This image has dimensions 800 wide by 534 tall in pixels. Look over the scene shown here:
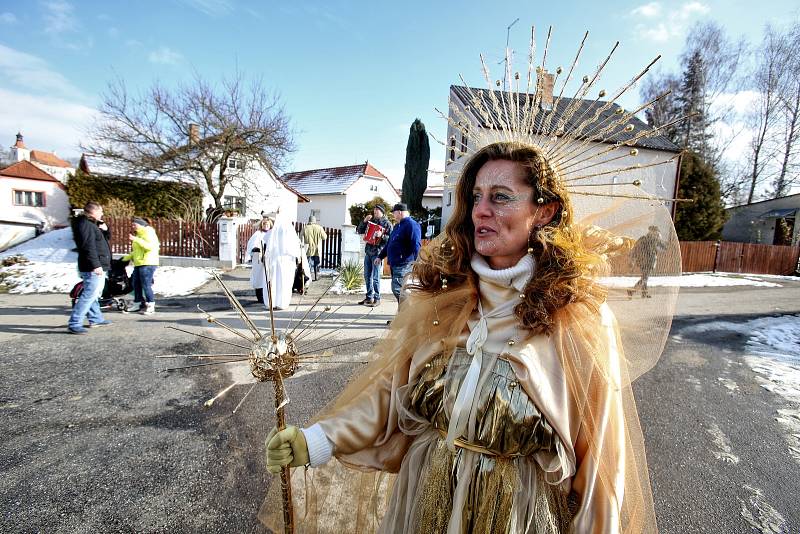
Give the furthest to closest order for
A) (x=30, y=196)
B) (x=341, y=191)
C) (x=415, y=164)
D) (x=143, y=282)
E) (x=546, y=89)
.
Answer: (x=341, y=191), (x=30, y=196), (x=415, y=164), (x=143, y=282), (x=546, y=89)

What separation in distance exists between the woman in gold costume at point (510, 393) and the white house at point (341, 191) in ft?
103

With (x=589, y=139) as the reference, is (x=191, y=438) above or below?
below

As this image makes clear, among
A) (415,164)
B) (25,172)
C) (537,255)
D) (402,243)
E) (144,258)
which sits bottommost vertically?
(144,258)

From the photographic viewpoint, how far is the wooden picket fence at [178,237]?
13164mm

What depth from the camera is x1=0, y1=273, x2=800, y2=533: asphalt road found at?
247 centimetres

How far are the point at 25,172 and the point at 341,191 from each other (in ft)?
Result: 83.1

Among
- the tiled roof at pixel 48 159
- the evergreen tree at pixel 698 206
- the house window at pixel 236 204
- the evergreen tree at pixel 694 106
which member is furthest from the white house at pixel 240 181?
the tiled roof at pixel 48 159

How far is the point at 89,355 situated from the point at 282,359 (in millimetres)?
5067

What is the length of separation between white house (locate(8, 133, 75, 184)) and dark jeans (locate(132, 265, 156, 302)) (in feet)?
119

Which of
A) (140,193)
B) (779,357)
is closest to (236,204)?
(140,193)

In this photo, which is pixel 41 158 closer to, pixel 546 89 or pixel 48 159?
pixel 48 159

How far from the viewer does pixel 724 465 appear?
3148mm

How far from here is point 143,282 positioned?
6887mm

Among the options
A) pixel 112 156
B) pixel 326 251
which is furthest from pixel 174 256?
pixel 112 156
